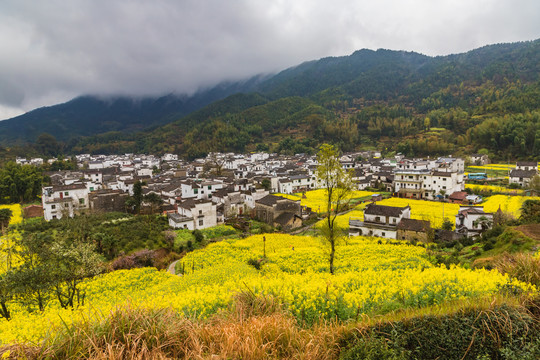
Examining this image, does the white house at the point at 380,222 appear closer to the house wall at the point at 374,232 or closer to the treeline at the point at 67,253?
the house wall at the point at 374,232

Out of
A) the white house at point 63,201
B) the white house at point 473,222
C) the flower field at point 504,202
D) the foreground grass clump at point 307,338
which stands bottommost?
the flower field at point 504,202

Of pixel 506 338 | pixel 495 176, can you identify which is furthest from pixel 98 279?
pixel 495 176

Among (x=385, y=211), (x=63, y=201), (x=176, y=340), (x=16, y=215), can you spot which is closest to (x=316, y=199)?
(x=385, y=211)

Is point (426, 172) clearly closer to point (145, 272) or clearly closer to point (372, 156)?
point (372, 156)

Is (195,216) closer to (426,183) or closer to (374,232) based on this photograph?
(374,232)

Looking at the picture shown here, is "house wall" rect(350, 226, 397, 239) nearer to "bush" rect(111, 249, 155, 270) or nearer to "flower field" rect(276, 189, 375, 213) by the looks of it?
"flower field" rect(276, 189, 375, 213)

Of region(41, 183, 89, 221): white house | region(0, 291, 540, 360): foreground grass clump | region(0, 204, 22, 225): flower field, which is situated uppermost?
region(0, 291, 540, 360): foreground grass clump

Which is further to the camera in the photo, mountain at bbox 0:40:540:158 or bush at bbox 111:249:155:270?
mountain at bbox 0:40:540:158

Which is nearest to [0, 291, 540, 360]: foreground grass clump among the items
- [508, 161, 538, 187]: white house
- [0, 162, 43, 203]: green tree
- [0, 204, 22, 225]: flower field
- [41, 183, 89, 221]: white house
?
[41, 183, 89, 221]: white house

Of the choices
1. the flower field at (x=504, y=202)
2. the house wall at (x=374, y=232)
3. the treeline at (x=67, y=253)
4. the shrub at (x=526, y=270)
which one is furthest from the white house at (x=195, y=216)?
the flower field at (x=504, y=202)

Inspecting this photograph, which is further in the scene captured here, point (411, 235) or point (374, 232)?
point (374, 232)

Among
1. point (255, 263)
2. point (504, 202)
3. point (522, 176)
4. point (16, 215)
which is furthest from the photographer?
point (522, 176)

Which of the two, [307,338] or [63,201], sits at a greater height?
[307,338]

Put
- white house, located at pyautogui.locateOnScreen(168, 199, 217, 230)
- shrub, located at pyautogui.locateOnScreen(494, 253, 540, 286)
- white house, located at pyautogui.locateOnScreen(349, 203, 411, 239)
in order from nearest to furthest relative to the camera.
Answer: shrub, located at pyautogui.locateOnScreen(494, 253, 540, 286) → white house, located at pyautogui.locateOnScreen(349, 203, 411, 239) → white house, located at pyautogui.locateOnScreen(168, 199, 217, 230)
